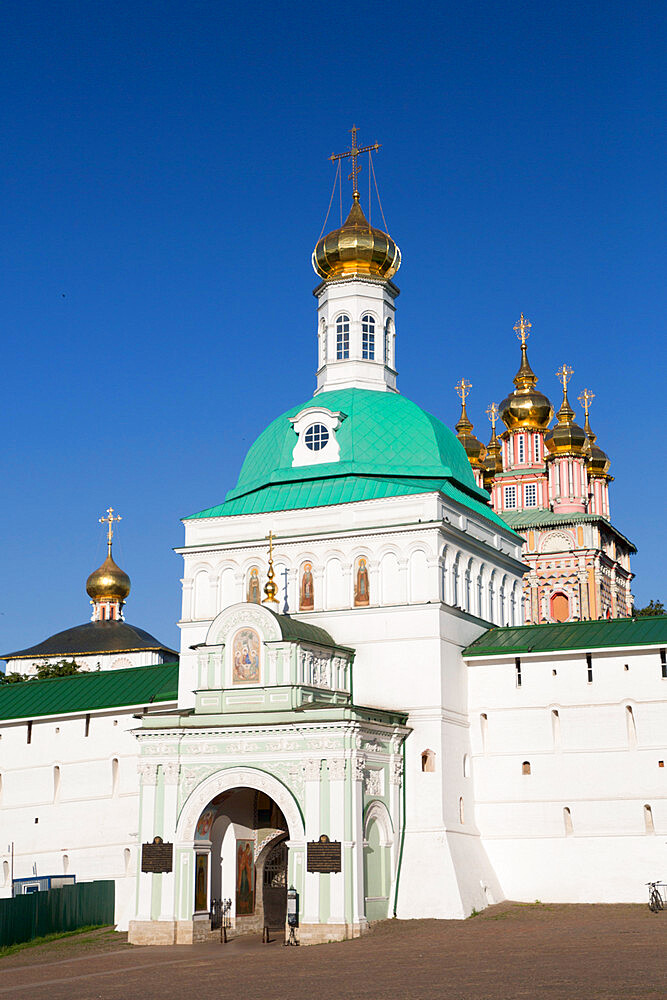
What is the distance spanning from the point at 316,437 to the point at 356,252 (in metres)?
5.82

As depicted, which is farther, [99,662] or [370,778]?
[99,662]

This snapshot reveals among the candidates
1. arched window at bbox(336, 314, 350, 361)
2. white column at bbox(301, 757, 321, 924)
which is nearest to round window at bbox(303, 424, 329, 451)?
arched window at bbox(336, 314, 350, 361)

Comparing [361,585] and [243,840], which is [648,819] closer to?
[361,585]

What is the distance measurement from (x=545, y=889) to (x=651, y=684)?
4520 millimetres

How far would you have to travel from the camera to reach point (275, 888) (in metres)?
25.5

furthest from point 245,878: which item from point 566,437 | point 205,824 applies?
point 566,437

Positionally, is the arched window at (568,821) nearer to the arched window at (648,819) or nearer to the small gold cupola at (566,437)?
the arched window at (648,819)

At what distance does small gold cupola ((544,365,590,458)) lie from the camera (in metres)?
51.3

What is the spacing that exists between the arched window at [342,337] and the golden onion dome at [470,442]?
71.4 feet

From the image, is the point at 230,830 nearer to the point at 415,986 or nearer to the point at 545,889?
the point at 545,889

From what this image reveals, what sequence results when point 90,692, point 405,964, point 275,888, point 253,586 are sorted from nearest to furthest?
point 405,964, point 275,888, point 253,586, point 90,692

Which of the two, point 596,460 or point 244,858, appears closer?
point 244,858

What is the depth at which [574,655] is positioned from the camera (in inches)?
1018

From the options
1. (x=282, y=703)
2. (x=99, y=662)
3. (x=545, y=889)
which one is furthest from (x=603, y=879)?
(x=99, y=662)
